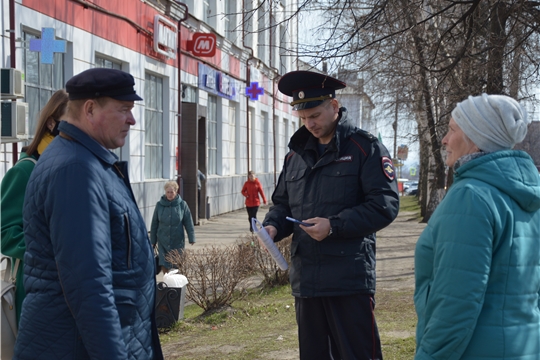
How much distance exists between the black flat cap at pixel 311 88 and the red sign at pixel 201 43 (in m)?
15.8

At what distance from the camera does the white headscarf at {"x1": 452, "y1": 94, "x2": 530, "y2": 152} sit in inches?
100

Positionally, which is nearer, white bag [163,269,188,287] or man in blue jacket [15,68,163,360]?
man in blue jacket [15,68,163,360]

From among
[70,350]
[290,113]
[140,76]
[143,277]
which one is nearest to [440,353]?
[143,277]

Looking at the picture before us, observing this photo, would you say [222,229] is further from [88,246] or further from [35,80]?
[88,246]

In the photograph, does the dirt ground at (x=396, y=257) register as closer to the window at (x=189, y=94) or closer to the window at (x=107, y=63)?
the window at (x=107, y=63)

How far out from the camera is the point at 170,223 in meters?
10.1

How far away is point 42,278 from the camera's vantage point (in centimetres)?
246

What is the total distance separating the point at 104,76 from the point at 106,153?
0.94ft

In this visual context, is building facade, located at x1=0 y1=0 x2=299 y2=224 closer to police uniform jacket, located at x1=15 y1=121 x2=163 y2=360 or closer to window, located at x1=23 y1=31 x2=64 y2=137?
window, located at x1=23 y1=31 x2=64 y2=137

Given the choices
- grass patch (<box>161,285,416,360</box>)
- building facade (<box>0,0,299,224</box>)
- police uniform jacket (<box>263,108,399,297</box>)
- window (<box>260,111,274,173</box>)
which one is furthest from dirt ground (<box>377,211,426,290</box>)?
window (<box>260,111,274,173</box>)

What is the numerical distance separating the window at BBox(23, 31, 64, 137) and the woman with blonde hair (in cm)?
775

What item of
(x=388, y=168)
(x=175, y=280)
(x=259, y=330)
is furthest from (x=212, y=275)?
(x=388, y=168)

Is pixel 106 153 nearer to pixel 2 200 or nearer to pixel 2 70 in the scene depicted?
pixel 2 200

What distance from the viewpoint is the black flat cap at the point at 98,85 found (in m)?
2.59
